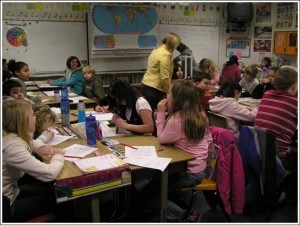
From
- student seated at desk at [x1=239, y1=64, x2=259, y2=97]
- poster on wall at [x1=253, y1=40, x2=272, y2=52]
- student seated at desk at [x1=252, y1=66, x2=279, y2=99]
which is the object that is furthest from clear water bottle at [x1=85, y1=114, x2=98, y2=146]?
poster on wall at [x1=253, y1=40, x2=272, y2=52]

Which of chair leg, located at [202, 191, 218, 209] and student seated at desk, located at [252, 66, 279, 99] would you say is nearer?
chair leg, located at [202, 191, 218, 209]

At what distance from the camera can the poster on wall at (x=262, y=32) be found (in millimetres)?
7305

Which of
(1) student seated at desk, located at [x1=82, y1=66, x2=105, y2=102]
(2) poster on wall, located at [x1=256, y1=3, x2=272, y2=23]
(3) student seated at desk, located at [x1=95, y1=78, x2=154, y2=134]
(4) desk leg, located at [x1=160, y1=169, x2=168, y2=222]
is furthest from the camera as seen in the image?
(2) poster on wall, located at [x1=256, y1=3, x2=272, y2=23]

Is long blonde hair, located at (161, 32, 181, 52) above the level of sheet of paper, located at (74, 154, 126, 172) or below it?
above

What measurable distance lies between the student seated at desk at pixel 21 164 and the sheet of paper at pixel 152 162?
41 cm

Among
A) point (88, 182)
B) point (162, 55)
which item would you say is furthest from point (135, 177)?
point (162, 55)

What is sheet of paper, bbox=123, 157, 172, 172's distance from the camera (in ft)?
6.14

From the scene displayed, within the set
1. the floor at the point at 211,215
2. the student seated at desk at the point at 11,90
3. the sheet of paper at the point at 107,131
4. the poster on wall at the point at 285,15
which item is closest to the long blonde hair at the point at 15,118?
the sheet of paper at the point at 107,131

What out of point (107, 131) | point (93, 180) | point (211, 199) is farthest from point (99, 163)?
point (211, 199)

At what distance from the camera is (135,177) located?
6.13 feet

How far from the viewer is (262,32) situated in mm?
7406

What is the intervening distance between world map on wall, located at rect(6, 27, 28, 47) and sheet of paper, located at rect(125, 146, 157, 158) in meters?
4.38

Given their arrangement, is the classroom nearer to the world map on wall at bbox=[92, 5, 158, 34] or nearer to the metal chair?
the metal chair

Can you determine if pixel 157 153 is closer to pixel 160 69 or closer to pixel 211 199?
pixel 211 199
